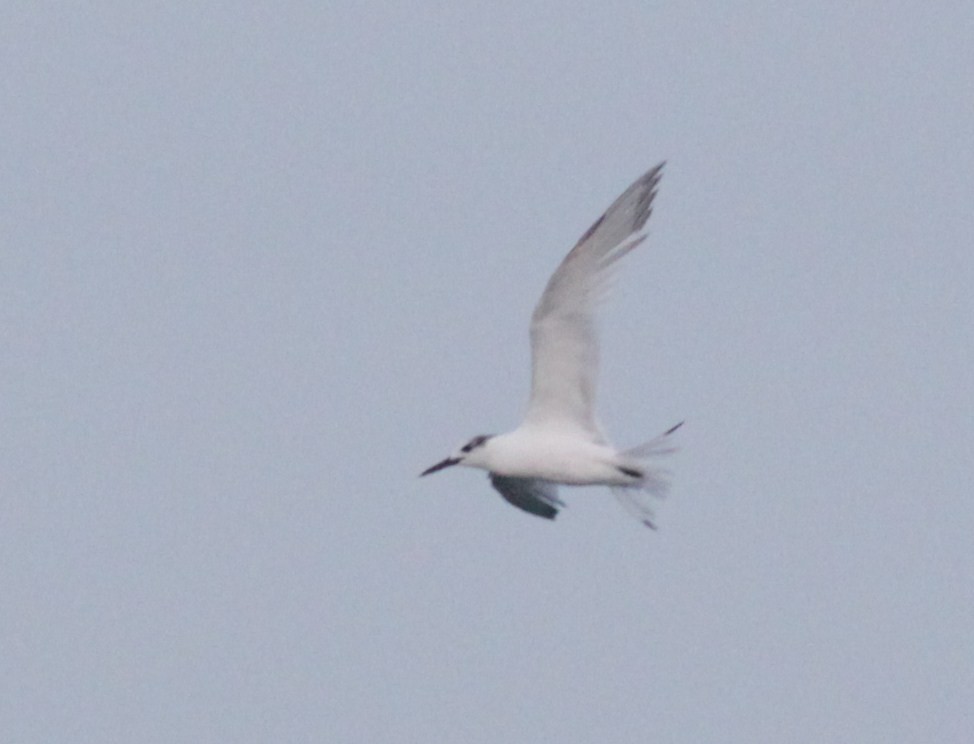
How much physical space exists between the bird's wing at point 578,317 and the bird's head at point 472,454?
0.64 meters

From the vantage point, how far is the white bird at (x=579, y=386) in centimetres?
2441

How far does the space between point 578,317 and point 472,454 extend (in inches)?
64.2

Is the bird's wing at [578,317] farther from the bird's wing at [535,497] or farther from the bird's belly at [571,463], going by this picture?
the bird's wing at [535,497]

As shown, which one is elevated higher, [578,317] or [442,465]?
[578,317]

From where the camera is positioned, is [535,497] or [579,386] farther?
[535,497]

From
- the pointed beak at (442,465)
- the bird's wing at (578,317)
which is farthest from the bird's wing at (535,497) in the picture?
the bird's wing at (578,317)

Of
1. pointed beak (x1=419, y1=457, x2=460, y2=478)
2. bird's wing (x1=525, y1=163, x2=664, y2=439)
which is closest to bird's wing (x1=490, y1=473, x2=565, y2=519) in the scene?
pointed beak (x1=419, y1=457, x2=460, y2=478)

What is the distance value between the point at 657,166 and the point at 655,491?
246 cm

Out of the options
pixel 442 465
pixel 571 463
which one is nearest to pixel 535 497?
pixel 442 465

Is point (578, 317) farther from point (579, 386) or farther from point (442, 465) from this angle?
point (442, 465)

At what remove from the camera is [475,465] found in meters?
25.6

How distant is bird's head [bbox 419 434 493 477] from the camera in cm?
2544

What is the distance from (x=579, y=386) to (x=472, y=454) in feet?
3.93

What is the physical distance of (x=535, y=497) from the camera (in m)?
26.2
